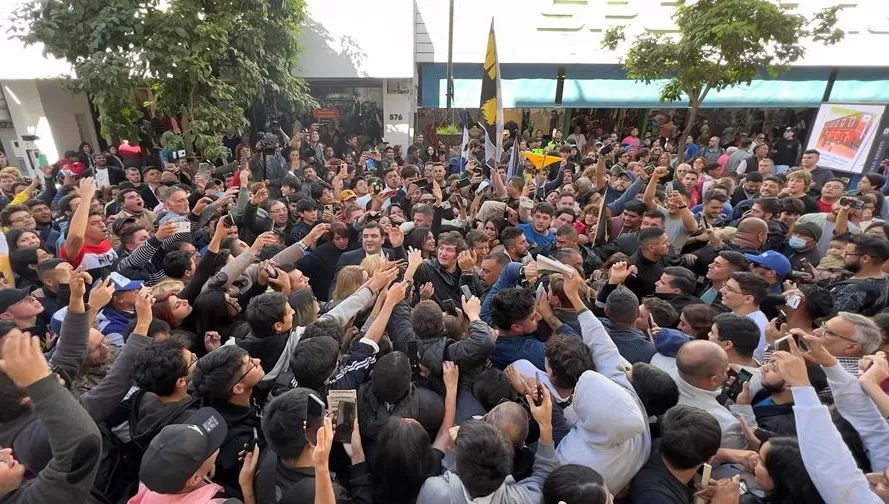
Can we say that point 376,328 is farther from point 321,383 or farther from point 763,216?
point 763,216

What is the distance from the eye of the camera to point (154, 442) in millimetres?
1599

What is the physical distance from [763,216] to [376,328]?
410cm

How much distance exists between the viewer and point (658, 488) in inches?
69.9

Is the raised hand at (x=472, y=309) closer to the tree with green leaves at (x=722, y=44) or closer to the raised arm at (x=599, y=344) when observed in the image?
the raised arm at (x=599, y=344)

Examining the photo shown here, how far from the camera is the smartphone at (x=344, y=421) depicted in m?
1.79

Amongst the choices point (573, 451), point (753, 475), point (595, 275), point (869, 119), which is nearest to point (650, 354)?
point (753, 475)

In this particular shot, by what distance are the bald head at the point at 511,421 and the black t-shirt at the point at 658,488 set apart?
18.5 inches

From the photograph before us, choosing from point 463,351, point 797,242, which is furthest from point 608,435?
point 797,242

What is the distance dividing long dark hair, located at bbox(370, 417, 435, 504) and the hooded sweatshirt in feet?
1.90

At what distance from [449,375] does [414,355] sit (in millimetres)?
288

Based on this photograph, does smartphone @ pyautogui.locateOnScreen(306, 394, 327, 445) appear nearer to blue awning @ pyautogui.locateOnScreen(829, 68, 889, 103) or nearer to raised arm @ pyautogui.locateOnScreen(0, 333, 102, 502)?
raised arm @ pyautogui.locateOnScreen(0, 333, 102, 502)

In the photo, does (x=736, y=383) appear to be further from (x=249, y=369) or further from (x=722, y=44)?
(x=722, y=44)

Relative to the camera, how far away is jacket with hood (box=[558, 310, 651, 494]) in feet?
5.82

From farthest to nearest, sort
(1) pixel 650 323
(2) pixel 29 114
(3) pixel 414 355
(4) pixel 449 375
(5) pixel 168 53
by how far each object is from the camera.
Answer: (2) pixel 29 114, (5) pixel 168 53, (1) pixel 650 323, (3) pixel 414 355, (4) pixel 449 375
